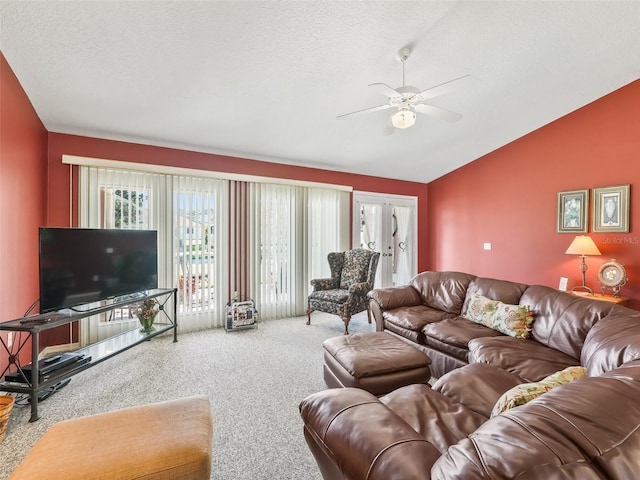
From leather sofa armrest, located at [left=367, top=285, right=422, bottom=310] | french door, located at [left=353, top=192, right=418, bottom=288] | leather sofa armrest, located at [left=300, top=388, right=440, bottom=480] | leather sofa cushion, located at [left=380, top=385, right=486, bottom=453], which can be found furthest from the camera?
french door, located at [left=353, top=192, right=418, bottom=288]

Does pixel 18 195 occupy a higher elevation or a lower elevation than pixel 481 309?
higher

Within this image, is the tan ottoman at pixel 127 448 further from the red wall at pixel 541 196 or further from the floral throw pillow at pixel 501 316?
the red wall at pixel 541 196

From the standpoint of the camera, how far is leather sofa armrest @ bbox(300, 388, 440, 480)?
2.76 feet

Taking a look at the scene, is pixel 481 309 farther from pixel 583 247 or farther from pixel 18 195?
pixel 18 195

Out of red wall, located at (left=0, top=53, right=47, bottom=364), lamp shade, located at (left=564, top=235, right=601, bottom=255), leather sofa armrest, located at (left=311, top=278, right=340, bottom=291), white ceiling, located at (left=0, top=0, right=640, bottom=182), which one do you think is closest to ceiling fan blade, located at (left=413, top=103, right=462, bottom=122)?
white ceiling, located at (left=0, top=0, right=640, bottom=182)

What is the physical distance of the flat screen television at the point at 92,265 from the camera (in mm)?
2348

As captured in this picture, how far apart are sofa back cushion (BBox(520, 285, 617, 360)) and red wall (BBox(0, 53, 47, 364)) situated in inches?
169

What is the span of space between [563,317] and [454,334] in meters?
0.82

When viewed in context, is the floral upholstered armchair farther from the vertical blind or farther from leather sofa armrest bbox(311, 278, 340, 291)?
the vertical blind

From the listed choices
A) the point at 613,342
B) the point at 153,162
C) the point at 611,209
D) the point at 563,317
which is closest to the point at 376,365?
the point at 613,342

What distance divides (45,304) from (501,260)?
5.88 meters

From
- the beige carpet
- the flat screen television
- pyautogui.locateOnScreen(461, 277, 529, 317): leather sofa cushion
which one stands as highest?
the flat screen television

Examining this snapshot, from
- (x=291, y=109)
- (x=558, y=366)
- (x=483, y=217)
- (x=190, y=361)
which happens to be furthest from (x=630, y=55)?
(x=190, y=361)

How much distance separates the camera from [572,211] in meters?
3.90
